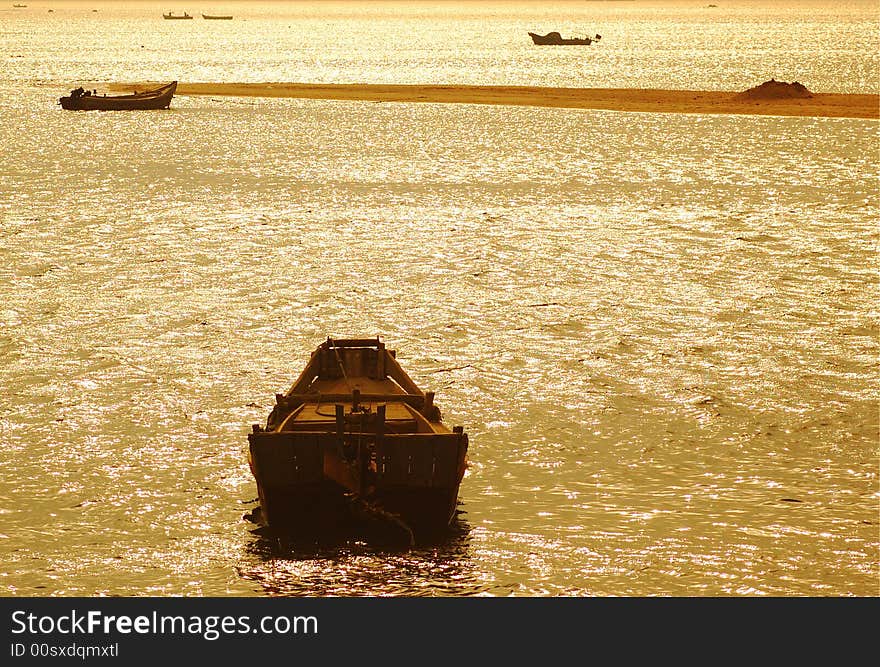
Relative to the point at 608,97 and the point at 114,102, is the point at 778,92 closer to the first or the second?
the point at 608,97

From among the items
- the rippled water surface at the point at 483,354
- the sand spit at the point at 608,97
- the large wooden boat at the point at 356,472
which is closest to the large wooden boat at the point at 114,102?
the sand spit at the point at 608,97

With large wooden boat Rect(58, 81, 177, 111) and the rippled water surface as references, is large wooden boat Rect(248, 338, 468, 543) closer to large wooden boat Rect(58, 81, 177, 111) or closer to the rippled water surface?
the rippled water surface

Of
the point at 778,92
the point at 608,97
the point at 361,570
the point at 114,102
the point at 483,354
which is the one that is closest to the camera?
the point at 361,570

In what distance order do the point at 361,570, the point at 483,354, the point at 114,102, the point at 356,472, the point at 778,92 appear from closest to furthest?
the point at 361,570, the point at 356,472, the point at 483,354, the point at 778,92, the point at 114,102

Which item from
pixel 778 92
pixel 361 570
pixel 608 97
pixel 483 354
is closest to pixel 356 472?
pixel 361 570

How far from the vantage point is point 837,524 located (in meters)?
19.7

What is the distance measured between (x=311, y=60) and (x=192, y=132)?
118268 mm

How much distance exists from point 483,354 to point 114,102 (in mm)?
69196

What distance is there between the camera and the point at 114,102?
9206 cm

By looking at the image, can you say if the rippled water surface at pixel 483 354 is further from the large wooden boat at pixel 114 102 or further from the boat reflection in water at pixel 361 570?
the large wooden boat at pixel 114 102

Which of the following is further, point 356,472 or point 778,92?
point 778,92

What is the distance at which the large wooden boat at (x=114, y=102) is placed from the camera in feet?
299

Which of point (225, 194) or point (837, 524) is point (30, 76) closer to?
point (225, 194)

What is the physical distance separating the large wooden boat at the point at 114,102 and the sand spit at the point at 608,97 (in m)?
14.9
